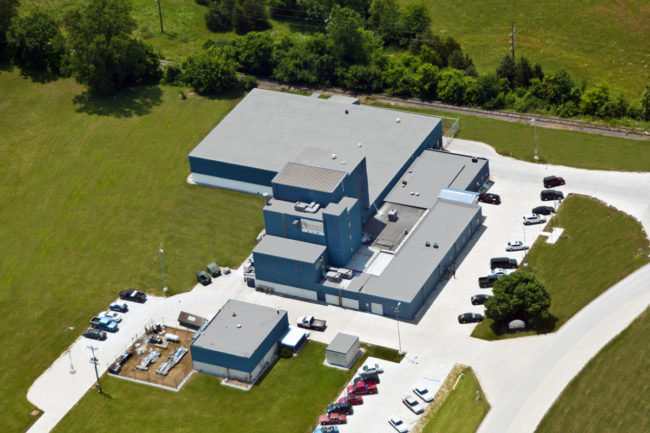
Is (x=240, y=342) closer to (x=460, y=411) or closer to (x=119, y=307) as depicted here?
(x=119, y=307)

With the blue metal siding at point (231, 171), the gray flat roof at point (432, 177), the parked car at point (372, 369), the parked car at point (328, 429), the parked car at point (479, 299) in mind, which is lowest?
the parked car at point (328, 429)

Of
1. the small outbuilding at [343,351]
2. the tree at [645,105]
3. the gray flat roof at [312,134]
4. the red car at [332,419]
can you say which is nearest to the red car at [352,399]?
the red car at [332,419]

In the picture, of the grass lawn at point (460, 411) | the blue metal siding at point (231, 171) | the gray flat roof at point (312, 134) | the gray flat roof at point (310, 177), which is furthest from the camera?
the gray flat roof at point (312, 134)

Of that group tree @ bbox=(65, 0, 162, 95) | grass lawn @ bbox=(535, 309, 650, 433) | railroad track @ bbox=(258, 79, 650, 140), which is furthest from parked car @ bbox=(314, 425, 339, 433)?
tree @ bbox=(65, 0, 162, 95)

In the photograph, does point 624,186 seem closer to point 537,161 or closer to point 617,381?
point 537,161

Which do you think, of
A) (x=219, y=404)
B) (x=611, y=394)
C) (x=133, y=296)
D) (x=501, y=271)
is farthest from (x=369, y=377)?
(x=133, y=296)

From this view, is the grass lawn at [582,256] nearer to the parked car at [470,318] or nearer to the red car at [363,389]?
the parked car at [470,318]
